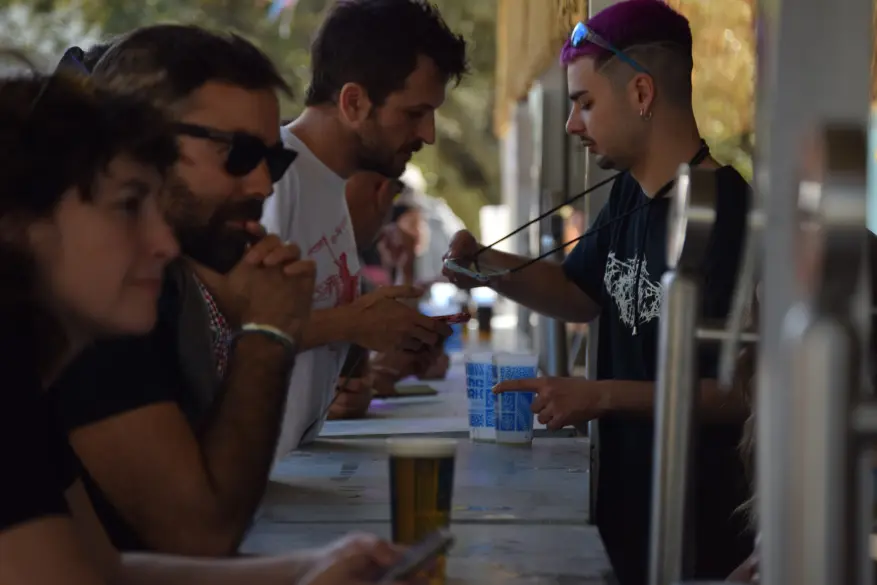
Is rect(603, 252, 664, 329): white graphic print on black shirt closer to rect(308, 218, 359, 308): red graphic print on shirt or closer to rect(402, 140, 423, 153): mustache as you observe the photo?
rect(308, 218, 359, 308): red graphic print on shirt

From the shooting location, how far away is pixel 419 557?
1278 mm

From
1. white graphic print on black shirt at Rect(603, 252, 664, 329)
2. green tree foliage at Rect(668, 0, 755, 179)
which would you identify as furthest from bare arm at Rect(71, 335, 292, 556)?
→ green tree foliage at Rect(668, 0, 755, 179)

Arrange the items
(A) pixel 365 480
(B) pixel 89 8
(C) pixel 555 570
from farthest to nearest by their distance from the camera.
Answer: (B) pixel 89 8 < (A) pixel 365 480 < (C) pixel 555 570

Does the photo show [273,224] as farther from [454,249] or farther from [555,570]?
[555,570]

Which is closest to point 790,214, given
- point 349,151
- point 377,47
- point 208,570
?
point 208,570

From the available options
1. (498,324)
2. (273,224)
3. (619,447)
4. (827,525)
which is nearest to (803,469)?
(827,525)

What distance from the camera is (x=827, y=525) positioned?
68cm

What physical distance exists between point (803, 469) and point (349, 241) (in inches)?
98.2

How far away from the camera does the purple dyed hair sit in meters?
2.69

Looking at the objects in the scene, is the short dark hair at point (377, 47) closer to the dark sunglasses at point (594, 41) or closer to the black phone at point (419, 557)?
the dark sunglasses at point (594, 41)

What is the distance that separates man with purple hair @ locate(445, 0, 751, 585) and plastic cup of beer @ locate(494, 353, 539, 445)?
0.35ft

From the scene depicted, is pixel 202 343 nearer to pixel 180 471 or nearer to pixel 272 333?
pixel 272 333

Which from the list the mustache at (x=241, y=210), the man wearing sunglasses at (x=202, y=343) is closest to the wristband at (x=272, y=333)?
the man wearing sunglasses at (x=202, y=343)

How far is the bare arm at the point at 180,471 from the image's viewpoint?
1.68 metres
